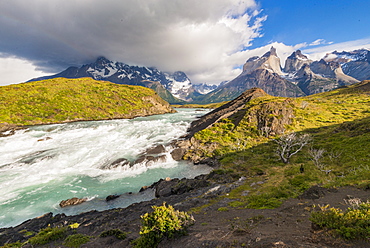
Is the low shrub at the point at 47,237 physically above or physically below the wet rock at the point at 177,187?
above

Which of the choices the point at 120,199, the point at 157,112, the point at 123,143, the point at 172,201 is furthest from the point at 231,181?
the point at 157,112

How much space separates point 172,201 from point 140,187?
1212 centimetres

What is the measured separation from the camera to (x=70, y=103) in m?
120

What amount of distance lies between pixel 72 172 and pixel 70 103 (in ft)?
340

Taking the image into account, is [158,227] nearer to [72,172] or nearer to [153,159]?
[153,159]

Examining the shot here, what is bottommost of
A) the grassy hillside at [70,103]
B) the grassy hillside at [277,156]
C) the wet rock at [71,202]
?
the wet rock at [71,202]

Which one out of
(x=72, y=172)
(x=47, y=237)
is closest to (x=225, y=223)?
(x=47, y=237)

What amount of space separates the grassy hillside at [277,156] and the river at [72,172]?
12.4m

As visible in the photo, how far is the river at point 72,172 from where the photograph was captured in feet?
93.8

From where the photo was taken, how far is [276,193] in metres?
21.5

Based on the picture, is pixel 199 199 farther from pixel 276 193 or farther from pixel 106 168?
pixel 106 168

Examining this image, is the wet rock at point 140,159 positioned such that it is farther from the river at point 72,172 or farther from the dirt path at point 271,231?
the dirt path at point 271,231

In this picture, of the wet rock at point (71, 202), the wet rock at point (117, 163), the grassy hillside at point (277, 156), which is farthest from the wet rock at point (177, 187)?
the wet rock at point (117, 163)

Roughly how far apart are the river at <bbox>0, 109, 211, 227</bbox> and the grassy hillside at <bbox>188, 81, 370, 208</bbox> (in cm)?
1238
